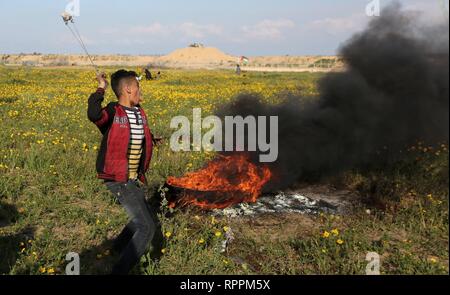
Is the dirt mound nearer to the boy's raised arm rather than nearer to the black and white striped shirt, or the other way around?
the black and white striped shirt

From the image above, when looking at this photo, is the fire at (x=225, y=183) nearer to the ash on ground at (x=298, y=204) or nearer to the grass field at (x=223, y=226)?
the ash on ground at (x=298, y=204)

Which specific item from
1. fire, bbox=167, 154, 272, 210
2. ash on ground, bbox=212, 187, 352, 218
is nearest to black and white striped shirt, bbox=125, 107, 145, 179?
fire, bbox=167, 154, 272, 210

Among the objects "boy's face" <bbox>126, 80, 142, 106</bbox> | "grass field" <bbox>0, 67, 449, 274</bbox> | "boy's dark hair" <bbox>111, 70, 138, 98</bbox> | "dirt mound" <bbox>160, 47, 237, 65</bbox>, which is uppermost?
"dirt mound" <bbox>160, 47, 237, 65</bbox>

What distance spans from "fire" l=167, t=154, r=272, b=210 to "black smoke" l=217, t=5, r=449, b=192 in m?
0.41

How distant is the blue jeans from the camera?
389 cm

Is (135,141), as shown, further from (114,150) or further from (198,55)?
(198,55)

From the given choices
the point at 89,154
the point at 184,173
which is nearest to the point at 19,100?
the point at 89,154

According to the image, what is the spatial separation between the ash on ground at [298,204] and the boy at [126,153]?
1.92 meters

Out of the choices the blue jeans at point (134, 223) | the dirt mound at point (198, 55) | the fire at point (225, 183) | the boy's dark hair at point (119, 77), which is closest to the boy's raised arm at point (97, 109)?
the boy's dark hair at point (119, 77)

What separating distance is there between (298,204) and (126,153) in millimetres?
2970

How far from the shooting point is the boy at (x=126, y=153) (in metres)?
3.91
